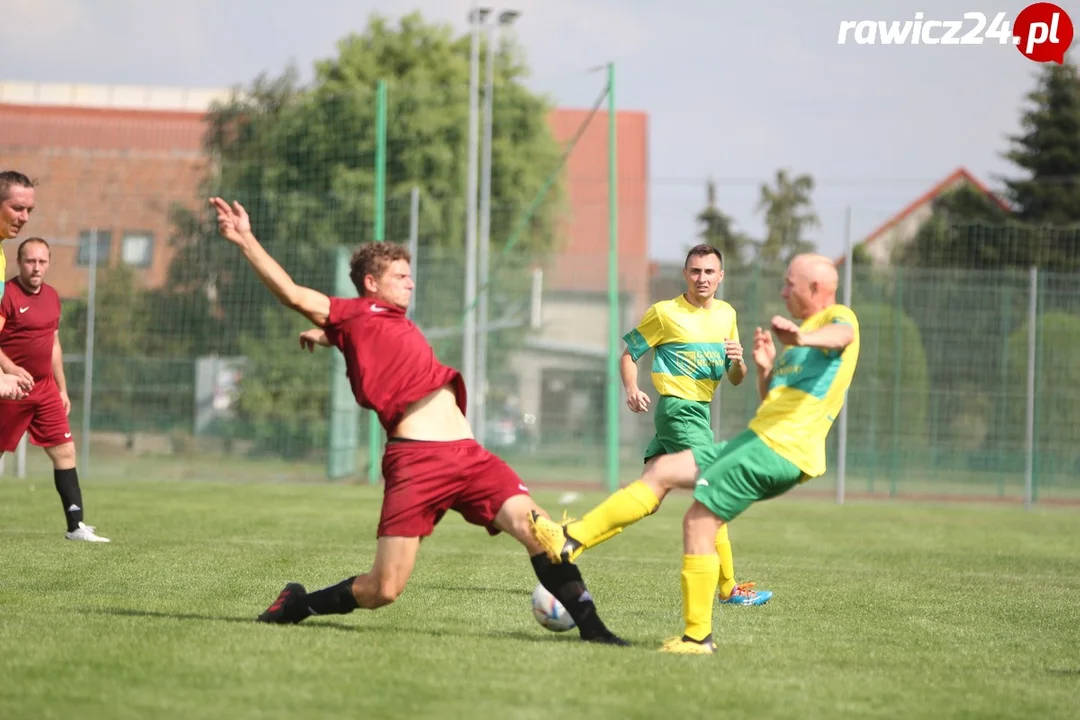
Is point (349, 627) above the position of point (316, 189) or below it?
below

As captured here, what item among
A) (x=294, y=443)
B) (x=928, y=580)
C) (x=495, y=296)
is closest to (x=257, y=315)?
(x=294, y=443)

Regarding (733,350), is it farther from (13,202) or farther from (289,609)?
(13,202)

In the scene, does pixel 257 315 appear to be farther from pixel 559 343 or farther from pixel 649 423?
pixel 649 423

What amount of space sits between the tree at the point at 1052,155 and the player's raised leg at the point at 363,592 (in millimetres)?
44785

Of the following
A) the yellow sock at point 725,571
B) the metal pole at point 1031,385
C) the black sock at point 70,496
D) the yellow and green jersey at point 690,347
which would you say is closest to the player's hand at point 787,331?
the yellow sock at point 725,571

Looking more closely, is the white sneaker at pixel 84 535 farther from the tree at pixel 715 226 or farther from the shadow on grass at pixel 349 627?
the tree at pixel 715 226

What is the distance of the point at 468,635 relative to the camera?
22.1 feet

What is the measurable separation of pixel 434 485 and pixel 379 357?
2.03 ft

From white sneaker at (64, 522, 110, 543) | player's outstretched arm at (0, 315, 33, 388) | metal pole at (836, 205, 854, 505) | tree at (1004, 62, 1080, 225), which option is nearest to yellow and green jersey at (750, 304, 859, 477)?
player's outstretched arm at (0, 315, 33, 388)

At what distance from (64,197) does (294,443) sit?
5872 millimetres

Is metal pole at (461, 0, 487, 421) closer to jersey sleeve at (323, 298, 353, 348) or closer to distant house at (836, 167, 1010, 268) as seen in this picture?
distant house at (836, 167, 1010, 268)

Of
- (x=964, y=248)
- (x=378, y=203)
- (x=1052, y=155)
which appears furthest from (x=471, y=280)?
(x=1052, y=155)

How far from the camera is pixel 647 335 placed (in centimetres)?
915

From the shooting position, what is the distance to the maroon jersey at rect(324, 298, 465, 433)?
644 centimetres
